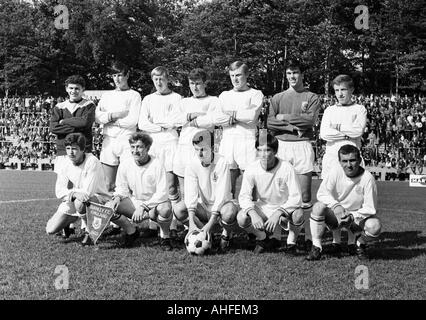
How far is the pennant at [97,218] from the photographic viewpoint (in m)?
5.93

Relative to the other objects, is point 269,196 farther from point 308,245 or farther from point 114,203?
point 114,203

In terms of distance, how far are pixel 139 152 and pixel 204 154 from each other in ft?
2.68

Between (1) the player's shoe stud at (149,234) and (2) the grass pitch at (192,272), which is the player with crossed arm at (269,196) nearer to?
(2) the grass pitch at (192,272)

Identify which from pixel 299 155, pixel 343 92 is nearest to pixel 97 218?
pixel 299 155

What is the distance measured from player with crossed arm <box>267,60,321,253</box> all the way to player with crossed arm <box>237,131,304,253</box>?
757mm

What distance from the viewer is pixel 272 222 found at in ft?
18.4

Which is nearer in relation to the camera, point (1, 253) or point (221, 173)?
point (1, 253)

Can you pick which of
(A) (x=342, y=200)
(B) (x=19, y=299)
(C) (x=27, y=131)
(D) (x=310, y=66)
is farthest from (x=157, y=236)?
(D) (x=310, y=66)

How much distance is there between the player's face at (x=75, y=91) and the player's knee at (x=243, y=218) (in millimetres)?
3029

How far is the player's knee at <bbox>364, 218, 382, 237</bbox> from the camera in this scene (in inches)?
221

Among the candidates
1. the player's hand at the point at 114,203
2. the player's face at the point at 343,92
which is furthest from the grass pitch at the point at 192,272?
the player's face at the point at 343,92

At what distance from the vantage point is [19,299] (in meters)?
3.99

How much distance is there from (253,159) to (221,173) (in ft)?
2.88

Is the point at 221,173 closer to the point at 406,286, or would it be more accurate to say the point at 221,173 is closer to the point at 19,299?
the point at 406,286
